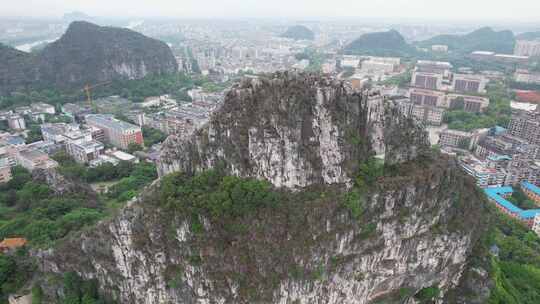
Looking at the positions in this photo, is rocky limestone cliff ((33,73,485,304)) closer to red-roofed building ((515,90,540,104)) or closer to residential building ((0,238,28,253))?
residential building ((0,238,28,253))

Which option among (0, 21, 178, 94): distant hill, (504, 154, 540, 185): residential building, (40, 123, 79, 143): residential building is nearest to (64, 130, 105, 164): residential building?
(40, 123, 79, 143): residential building

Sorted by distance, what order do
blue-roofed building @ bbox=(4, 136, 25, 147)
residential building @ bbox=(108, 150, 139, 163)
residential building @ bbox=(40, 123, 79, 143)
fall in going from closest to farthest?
residential building @ bbox=(108, 150, 139, 163)
blue-roofed building @ bbox=(4, 136, 25, 147)
residential building @ bbox=(40, 123, 79, 143)

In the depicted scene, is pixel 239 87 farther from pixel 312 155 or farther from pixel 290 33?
pixel 290 33

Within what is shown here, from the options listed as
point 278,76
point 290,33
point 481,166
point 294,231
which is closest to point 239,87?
point 278,76

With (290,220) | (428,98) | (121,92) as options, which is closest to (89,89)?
(121,92)

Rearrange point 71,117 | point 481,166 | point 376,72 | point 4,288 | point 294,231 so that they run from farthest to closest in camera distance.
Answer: point 376,72 → point 71,117 → point 481,166 → point 4,288 → point 294,231

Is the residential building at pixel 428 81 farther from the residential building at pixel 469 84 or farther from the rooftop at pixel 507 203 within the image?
the rooftop at pixel 507 203

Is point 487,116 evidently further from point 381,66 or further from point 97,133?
point 97,133
